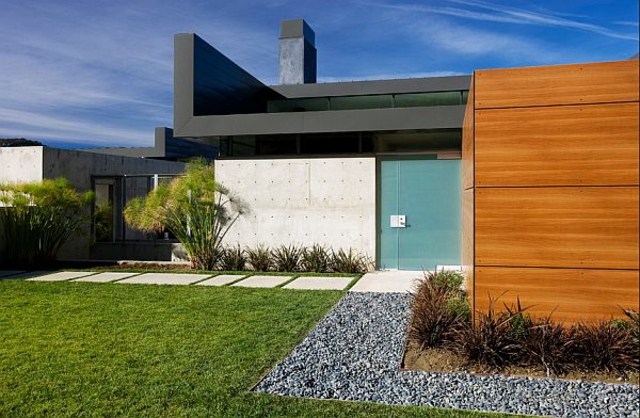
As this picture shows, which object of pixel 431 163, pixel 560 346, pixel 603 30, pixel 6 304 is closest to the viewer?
pixel 603 30

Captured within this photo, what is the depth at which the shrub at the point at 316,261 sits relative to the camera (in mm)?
11516

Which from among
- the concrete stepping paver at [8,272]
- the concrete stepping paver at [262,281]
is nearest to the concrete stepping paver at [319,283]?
the concrete stepping paver at [262,281]

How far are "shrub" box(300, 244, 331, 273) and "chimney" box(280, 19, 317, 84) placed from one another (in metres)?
7.72

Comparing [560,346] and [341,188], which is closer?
[560,346]

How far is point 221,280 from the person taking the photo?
1032cm

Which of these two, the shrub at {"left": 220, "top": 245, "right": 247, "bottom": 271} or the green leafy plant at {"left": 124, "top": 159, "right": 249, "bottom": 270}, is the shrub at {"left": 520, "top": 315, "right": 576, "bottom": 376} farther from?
the green leafy plant at {"left": 124, "top": 159, "right": 249, "bottom": 270}

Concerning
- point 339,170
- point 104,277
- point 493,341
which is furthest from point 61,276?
point 493,341

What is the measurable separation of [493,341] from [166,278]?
761 cm

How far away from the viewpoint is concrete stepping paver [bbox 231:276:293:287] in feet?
31.9

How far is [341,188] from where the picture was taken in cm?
1173

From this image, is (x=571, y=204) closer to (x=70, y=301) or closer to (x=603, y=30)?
(x=603, y=30)

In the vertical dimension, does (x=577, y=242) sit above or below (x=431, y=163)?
below

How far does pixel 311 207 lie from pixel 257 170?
1533 mm

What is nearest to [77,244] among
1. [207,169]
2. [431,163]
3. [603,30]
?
[207,169]
